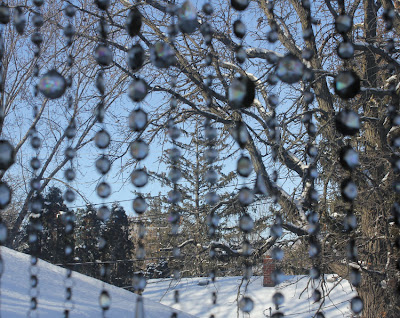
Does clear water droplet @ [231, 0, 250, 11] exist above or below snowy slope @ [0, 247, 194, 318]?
above

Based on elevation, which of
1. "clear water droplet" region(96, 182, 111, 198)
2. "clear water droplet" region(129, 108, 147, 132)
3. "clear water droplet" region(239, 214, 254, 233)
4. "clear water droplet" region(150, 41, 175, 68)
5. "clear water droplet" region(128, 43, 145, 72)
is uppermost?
"clear water droplet" region(150, 41, 175, 68)

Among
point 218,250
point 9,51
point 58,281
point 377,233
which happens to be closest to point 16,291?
point 58,281

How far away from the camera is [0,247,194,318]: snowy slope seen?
0.69 metres

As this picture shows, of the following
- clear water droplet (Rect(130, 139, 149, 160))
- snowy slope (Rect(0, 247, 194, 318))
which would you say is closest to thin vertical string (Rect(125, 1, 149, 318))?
clear water droplet (Rect(130, 139, 149, 160))

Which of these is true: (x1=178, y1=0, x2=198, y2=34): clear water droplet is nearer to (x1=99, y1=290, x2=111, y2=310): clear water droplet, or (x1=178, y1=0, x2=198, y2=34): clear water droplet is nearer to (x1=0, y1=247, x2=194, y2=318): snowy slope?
(x1=99, y1=290, x2=111, y2=310): clear water droplet

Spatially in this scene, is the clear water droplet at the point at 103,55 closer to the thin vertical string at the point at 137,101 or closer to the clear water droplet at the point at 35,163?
the thin vertical string at the point at 137,101

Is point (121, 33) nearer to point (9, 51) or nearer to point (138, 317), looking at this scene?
point (9, 51)

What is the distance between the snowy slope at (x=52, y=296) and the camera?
69cm

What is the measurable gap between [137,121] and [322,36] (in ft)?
8.47

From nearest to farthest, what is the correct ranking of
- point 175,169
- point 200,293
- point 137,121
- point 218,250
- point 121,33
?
point 137,121 < point 175,169 < point 121,33 < point 218,250 < point 200,293

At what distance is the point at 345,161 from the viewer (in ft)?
1.04

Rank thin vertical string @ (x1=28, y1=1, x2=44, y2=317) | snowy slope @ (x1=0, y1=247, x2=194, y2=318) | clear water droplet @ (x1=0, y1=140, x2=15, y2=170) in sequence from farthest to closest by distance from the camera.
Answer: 1. snowy slope @ (x1=0, y1=247, x2=194, y2=318)
2. thin vertical string @ (x1=28, y1=1, x2=44, y2=317)
3. clear water droplet @ (x1=0, y1=140, x2=15, y2=170)

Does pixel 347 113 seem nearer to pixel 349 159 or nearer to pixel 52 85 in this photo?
pixel 349 159

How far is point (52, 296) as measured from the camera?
80 centimetres
